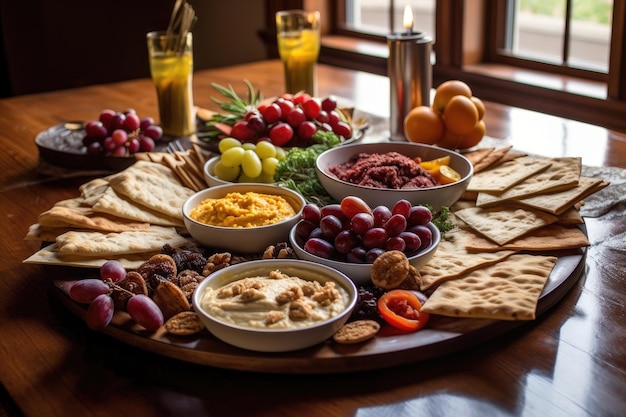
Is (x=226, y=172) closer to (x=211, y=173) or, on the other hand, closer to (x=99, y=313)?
(x=211, y=173)

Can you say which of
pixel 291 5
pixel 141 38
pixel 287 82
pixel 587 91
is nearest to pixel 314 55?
pixel 287 82

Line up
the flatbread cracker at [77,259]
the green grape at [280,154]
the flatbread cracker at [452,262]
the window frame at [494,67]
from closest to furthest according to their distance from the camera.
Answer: the flatbread cracker at [452,262] < the flatbread cracker at [77,259] < the green grape at [280,154] < the window frame at [494,67]

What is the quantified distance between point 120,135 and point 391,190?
867mm

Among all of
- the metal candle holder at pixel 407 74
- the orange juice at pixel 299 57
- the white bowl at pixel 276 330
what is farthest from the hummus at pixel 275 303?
the orange juice at pixel 299 57

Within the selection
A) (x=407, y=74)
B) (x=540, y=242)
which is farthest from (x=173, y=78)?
(x=540, y=242)

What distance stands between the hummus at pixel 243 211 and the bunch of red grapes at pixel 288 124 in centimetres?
44

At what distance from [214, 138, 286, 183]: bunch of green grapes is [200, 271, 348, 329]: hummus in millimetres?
627

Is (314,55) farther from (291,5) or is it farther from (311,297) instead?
(291,5)

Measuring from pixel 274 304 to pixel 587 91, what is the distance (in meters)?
2.20

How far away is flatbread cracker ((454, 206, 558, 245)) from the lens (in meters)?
1.50

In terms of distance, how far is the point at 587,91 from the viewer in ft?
9.81

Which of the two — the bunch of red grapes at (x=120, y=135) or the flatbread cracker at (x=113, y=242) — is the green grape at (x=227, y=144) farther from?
the flatbread cracker at (x=113, y=242)

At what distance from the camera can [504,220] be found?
5.22ft

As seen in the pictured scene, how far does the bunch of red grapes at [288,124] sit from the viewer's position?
2051 mm
